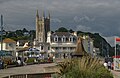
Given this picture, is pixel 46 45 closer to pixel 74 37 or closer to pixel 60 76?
pixel 74 37

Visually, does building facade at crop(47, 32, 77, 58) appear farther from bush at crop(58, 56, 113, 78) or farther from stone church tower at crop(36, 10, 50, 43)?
bush at crop(58, 56, 113, 78)

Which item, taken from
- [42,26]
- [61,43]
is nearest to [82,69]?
[61,43]

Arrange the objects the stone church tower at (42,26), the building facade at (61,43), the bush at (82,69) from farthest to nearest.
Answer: the stone church tower at (42,26) < the building facade at (61,43) < the bush at (82,69)

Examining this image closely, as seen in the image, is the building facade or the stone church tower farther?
the stone church tower

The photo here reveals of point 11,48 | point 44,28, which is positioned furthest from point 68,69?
point 44,28

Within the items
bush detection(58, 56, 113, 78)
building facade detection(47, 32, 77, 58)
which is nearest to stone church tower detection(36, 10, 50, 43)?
building facade detection(47, 32, 77, 58)

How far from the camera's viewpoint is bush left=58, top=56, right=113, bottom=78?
16.5m

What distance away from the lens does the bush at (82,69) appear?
16.5 meters

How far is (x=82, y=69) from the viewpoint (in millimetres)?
16812

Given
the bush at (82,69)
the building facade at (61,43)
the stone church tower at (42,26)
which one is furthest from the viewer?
the stone church tower at (42,26)

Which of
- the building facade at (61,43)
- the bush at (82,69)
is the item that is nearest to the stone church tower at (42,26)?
the building facade at (61,43)

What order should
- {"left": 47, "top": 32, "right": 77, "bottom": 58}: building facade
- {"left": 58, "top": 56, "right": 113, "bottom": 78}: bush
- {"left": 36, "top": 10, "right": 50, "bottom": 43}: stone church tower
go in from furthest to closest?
{"left": 36, "top": 10, "right": 50, "bottom": 43}: stone church tower → {"left": 47, "top": 32, "right": 77, "bottom": 58}: building facade → {"left": 58, "top": 56, "right": 113, "bottom": 78}: bush

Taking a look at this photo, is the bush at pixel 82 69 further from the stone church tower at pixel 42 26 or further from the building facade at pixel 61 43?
the stone church tower at pixel 42 26

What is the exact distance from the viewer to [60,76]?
57.0 ft
